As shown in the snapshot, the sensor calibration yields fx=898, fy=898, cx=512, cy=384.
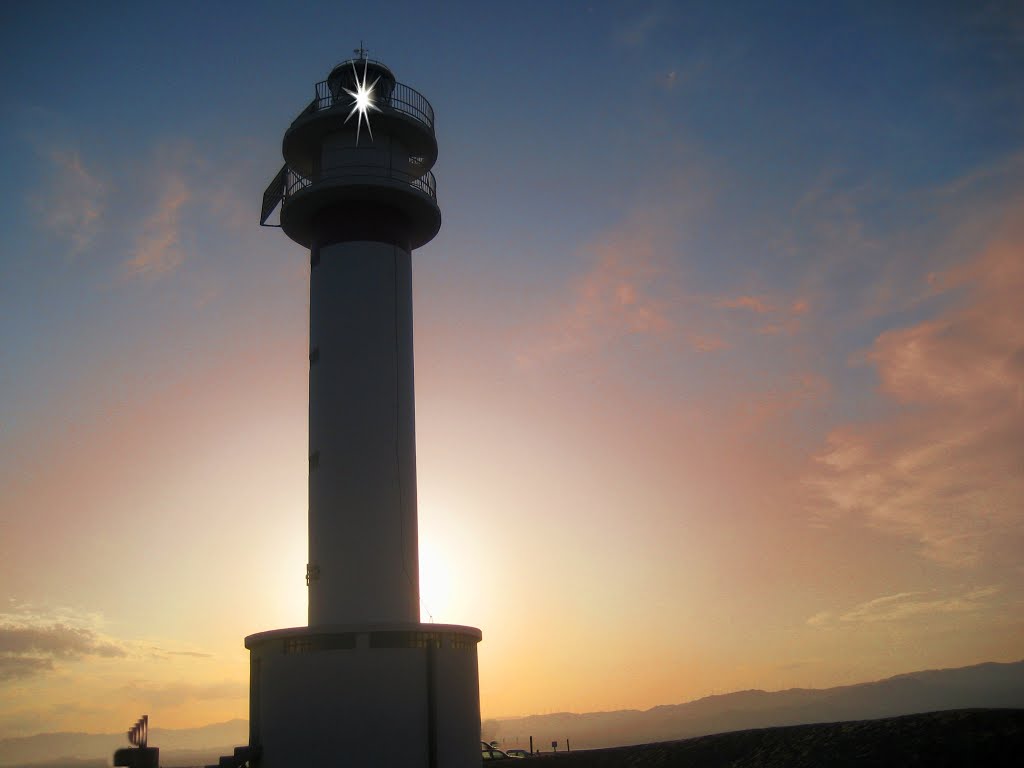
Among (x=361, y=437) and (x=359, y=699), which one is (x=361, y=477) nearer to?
(x=361, y=437)

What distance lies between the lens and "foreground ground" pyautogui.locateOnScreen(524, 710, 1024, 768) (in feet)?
55.2

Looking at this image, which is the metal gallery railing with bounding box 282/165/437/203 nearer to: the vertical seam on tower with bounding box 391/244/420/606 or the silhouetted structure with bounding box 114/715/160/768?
the vertical seam on tower with bounding box 391/244/420/606

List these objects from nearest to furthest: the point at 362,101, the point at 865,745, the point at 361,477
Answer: the point at 865,745 < the point at 361,477 < the point at 362,101

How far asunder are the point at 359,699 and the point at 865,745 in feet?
38.7

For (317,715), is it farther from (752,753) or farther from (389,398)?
(752,753)

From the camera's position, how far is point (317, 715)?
73.0 ft

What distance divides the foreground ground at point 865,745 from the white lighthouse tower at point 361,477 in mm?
6106

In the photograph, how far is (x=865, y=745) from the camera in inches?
757

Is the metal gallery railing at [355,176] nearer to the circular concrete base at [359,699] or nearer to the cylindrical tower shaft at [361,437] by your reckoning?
the cylindrical tower shaft at [361,437]

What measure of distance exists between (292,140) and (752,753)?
22.5 meters

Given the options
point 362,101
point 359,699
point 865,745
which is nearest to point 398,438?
point 359,699

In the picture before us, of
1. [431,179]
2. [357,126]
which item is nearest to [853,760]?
[431,179]

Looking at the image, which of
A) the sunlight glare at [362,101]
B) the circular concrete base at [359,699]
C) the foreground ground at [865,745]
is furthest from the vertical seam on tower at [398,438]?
the foreground ground at [865,745]

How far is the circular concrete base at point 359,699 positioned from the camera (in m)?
22.2
